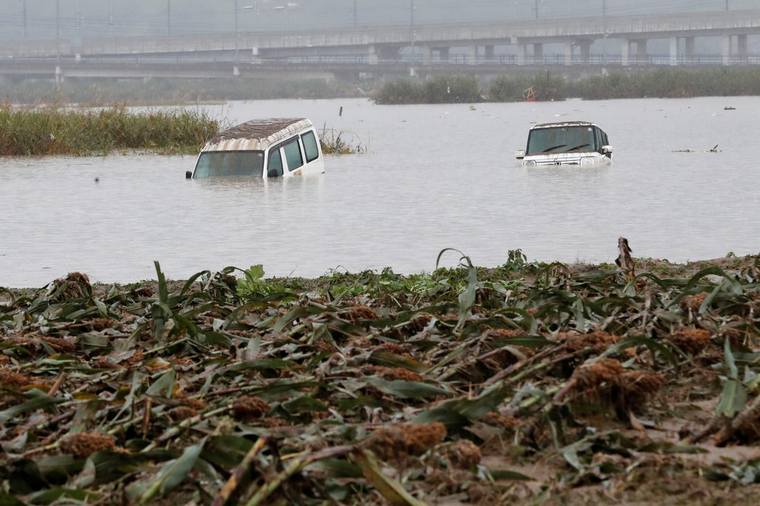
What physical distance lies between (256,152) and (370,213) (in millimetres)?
3619

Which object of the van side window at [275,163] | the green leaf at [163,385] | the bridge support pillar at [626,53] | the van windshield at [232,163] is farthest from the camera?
the bridge support pillar at [626,53]

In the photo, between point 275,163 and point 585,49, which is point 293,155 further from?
point 585,49

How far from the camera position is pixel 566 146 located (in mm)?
33344

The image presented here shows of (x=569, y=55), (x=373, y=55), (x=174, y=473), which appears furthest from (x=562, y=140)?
(x=373, y=55)

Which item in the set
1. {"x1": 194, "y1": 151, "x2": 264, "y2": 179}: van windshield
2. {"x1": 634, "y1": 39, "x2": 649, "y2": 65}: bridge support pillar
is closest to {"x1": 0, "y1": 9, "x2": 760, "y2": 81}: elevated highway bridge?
{"x1": 634, "y1": 39, "x2": 649, "y2": 65}: bridge support pillar

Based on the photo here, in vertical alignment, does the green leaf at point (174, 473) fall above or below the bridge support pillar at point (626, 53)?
below

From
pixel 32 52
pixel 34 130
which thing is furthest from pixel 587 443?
pixel 32 52

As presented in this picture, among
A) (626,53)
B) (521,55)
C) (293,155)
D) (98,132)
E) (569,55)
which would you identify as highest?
(521,55)

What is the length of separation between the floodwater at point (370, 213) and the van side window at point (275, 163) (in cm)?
35

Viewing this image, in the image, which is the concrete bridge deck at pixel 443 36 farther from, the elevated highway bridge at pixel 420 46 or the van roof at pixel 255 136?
the van roof at pixel 255 136

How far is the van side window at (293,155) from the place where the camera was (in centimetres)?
3017

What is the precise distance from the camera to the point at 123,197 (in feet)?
101

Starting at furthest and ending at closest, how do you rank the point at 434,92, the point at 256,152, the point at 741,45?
the point at 741,45
the point at 434,92
the point at 256,152

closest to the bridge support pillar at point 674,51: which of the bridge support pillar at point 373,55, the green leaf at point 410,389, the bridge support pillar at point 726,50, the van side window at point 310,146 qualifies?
the bridge support pillar at point 726,50
